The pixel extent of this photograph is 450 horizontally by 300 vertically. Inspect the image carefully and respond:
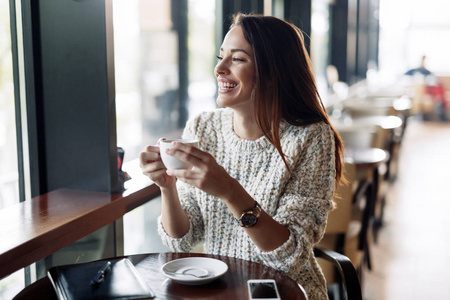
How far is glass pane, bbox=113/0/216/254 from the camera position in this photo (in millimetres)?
2439

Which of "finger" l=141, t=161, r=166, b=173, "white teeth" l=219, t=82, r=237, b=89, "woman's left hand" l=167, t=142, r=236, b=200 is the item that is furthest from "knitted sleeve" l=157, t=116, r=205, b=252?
"woman's left hand" l=167, t=142, r=236, b=200

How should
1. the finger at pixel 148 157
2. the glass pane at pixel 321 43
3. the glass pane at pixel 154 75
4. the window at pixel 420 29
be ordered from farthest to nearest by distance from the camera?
the window at pixel 420 29 → the glass pane at pixel 321 43 → the glass pane at pixel 154 75 → the finger at pixel 148 157

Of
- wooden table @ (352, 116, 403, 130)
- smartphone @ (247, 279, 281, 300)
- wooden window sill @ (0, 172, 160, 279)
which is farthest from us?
wooden table @ (352, 116, 403, 130)

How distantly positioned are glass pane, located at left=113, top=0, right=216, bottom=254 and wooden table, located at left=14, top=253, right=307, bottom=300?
0.72m

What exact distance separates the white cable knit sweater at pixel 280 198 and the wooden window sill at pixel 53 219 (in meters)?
0.18

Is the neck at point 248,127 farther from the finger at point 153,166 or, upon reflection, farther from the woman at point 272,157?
the finger at point 153,166

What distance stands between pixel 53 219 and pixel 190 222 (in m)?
0.43

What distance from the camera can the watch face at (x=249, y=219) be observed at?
1.37 meters

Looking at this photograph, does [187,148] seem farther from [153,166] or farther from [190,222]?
[190,222]

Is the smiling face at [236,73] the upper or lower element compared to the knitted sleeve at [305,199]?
upper

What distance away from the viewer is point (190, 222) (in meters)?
1.70

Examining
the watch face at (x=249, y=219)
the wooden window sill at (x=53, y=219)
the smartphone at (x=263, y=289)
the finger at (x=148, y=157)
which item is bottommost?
the smartphone at (x=263, y=289)

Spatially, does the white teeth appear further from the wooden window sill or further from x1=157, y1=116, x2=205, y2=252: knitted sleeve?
the wooden window sill

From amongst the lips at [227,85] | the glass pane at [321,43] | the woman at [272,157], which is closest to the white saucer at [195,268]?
the woman at [272,157]
